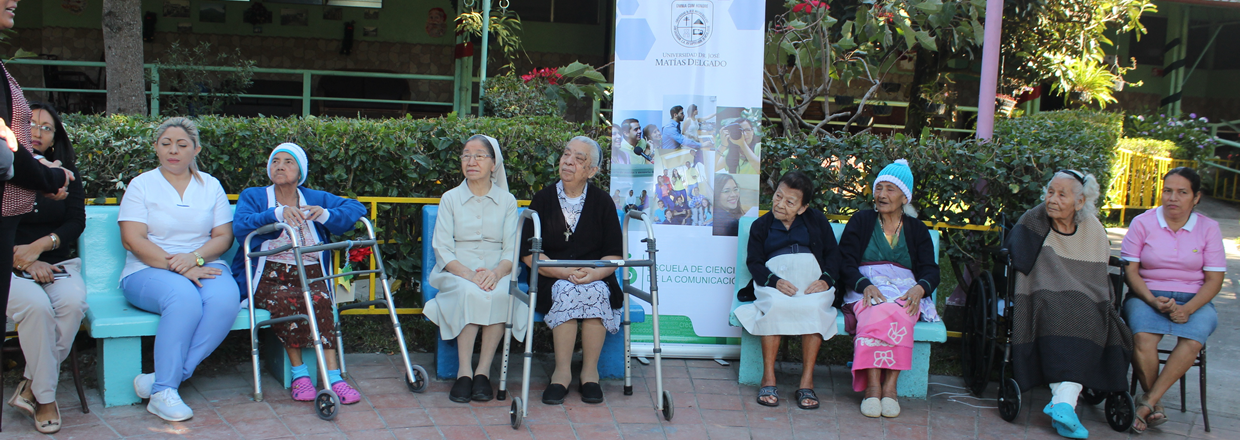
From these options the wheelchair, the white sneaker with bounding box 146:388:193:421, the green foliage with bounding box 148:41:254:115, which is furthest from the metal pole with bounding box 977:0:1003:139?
the green foliage with bounding box 148:41:254:115

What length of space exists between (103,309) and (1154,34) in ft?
55.7

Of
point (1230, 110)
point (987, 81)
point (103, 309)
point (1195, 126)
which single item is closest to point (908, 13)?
point (987, 81)

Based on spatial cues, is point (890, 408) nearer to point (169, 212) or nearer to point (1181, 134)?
point (169, 212)

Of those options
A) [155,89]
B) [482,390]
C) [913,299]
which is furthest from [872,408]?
[155,89]

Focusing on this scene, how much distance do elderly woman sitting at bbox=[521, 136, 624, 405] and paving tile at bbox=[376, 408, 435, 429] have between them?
0.57 meters

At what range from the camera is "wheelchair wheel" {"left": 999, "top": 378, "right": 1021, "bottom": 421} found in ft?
13.2

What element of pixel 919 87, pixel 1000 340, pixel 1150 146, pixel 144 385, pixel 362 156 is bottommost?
pixel 144 385

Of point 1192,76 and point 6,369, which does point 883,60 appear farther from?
point 1192,76

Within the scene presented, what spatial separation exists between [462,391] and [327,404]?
2.01 ft

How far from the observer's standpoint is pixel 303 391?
3.95 meters

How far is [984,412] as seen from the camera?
4.27 metres

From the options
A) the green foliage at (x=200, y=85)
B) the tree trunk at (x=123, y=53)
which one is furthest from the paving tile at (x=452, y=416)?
the green foliage at (x=200, y=85)

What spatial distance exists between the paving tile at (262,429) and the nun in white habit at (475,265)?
77cm

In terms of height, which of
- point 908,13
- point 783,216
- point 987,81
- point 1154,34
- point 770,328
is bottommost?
point 770,328
